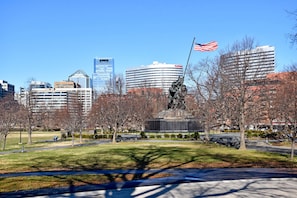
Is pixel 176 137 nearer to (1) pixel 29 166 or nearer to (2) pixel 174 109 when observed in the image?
(2) pixel 174 109

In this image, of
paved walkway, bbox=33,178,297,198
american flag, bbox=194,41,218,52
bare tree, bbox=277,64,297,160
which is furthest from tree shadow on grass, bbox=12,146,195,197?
american flag, bbox=194,41,218,52

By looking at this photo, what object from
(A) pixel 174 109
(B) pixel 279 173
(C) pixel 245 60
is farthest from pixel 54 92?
(B) pixel 279 173

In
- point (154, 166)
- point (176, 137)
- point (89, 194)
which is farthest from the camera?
point (176, 137)

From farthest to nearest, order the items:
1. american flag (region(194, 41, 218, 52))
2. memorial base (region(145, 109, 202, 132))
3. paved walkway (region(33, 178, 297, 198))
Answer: memorial base (region(145, 109, 202, 132))
american flag (region(194, 41, 218, 52))
paved walkway (region(33, 178, 297, 198))

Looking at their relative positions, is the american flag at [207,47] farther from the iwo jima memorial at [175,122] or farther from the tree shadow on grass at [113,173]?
the tree shadow on grass at [113,173]

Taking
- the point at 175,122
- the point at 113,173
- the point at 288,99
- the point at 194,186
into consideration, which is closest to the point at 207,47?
the point at 288,99

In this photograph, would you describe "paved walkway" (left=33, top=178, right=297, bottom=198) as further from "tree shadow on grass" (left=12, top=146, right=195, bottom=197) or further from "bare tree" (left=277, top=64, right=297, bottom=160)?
"bare tree" (left=277, top=64, right=297, bottom=160)

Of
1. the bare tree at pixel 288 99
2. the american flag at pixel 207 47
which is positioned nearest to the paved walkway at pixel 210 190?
the bare tree at pixel 288 99

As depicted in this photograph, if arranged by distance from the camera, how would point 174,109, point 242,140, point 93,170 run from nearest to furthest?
1. point 93,170
2. point 242,140
3. point 174,109

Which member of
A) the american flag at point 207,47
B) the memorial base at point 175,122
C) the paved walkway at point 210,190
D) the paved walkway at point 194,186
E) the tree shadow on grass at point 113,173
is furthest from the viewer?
the memorial base at point 175,122

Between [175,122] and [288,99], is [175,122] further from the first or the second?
[288,99]

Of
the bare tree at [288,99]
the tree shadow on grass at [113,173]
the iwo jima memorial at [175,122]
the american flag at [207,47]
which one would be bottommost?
the tree shadow on grass at [113,173]

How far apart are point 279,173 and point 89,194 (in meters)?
10.1

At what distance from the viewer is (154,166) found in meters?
18.8
